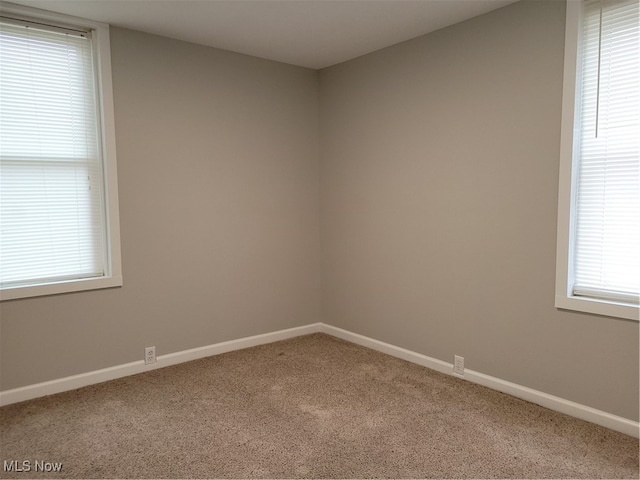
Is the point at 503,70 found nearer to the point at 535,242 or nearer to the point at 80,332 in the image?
the point at 535,242

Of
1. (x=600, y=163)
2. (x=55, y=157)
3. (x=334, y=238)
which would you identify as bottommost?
(x=334, y=238)

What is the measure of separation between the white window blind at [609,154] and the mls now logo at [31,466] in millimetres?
2909

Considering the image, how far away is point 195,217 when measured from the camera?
3.60 metres

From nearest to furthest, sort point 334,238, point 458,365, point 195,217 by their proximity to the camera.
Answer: point 458,365, point 195,217, point 334,238

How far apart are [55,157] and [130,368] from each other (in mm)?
1540

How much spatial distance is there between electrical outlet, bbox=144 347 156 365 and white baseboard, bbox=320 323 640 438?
1659mm

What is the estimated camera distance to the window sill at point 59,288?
2.86 metres

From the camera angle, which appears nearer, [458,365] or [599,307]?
[599,307]

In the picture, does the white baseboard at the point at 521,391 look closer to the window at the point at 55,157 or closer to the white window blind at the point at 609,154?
the white window blind at the point at 609,154

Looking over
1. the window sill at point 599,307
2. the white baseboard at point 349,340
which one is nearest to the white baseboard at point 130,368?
the white baseboard at point 349,340

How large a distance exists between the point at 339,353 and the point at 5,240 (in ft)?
8.17

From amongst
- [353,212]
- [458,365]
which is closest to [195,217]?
[353,212]

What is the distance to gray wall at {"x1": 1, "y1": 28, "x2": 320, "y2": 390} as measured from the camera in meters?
3.14

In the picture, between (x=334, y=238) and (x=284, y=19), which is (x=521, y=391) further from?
(x=284, y=19)
